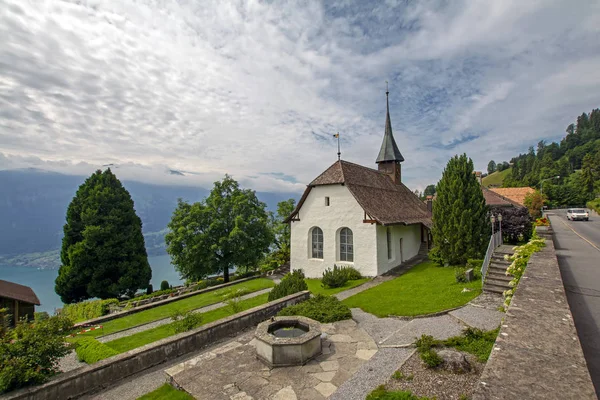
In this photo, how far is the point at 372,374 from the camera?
222 inches

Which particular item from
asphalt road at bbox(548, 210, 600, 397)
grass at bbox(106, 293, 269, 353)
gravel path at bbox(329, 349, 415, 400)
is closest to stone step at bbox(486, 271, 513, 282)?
asphalt road at bbox(548, 210, 600, 397)

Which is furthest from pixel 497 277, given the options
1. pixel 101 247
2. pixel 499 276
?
pixel 101 247

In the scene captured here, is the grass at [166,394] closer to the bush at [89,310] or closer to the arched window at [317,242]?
the arched window at [317,242]

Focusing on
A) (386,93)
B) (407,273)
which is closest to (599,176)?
(386,93)

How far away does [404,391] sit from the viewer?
470cm

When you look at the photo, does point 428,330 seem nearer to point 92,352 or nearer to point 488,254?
point 488,254

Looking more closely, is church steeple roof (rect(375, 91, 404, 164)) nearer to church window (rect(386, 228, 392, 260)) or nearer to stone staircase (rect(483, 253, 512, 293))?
church window (rect(386, 228, 392, 260))

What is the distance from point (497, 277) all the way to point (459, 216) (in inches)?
247

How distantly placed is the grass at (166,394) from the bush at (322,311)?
13.9ft

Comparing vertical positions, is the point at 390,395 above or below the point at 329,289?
above

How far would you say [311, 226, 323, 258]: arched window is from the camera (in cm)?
2127

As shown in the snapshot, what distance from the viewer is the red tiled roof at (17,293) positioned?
1904cm

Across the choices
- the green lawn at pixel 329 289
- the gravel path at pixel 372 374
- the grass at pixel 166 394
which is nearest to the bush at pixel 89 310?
the green lawn at pixel 329 289

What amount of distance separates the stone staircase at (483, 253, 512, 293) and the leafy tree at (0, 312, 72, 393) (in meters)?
13.6
